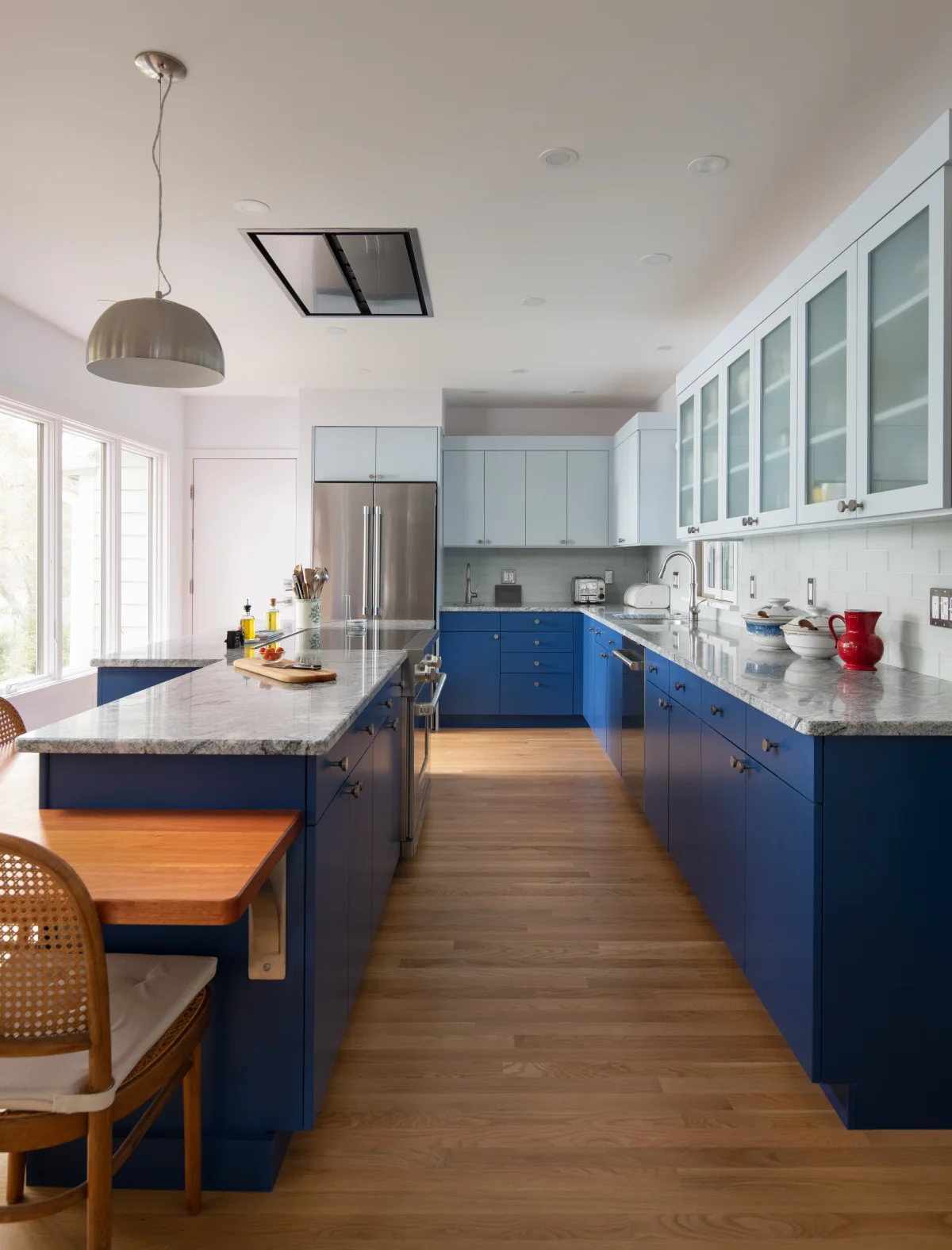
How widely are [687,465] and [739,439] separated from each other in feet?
2.83

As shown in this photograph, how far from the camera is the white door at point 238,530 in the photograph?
6.57 metres

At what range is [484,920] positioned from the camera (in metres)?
2.68

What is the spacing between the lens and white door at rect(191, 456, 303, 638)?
259 inches

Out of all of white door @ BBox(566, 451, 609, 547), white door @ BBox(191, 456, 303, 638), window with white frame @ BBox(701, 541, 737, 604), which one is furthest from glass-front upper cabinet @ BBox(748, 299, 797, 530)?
white door @ BBox(191, 456, 303, 638)

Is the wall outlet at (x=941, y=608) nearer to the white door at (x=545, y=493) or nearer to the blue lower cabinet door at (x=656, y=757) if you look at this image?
the blue lower cabinet door at (x=656, y=757)

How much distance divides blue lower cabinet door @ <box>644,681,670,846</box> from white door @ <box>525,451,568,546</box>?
299cm

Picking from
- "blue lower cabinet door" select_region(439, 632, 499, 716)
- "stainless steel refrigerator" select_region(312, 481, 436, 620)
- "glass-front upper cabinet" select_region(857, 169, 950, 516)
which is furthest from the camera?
"blue lower cabinet door" select_region(439, 632, 499, 716)

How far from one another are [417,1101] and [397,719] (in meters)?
1.41

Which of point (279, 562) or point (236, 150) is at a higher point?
point (236, 150)

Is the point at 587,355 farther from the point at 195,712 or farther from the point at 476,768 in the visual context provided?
the point at 195,712

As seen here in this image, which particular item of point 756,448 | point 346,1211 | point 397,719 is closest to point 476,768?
point 397,719

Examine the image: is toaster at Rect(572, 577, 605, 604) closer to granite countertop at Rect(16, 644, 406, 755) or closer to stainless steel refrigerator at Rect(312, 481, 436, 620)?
stainless steel refrigerator at Rect(312, 481, 436, 620)

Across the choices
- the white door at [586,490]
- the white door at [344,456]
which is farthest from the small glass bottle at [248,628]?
the white door at [586,490]

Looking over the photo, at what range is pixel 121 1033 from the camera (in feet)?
3.91
